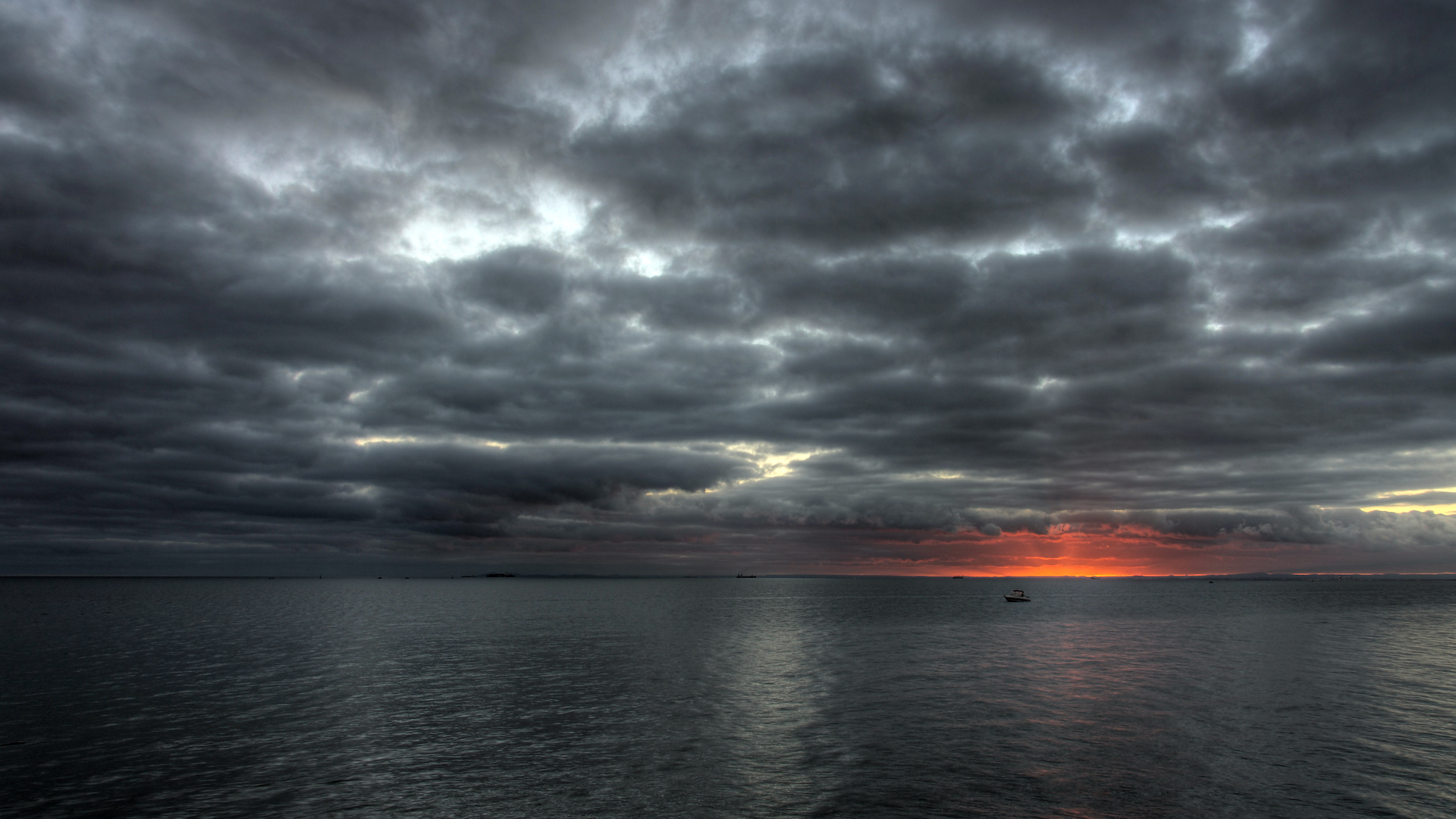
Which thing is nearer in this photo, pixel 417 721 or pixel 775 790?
pixel 775 790

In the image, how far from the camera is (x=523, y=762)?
37406 millimetres

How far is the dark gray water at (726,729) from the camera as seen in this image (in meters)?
31.9

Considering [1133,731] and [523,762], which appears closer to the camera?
[523,762]

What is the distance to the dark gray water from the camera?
31.9 m

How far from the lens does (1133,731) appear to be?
146 feet

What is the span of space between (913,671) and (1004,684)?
956 centimetres

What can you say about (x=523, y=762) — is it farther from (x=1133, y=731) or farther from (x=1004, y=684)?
(x=1004, y=684)

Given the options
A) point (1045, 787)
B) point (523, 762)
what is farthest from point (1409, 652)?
point (523, 762)

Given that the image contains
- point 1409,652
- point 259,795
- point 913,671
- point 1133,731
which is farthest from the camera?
point 1409,652

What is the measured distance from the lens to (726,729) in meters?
45.2

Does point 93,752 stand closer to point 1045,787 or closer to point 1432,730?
point 1045,787

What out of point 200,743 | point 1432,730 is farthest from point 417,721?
point 1432,730

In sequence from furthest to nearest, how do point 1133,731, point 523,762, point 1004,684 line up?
point 1004,684
point 1133,731
point 523,762

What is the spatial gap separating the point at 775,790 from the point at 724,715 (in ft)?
54.8
